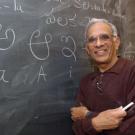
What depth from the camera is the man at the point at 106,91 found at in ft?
6.23

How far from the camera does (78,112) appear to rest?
2.12m

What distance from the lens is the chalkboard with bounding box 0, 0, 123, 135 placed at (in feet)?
6.32

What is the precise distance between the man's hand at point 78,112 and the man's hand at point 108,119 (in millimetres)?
137

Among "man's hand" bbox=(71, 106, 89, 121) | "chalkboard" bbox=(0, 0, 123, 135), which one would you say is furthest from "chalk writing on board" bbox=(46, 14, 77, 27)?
"man's hand" bbox=(71, 106, 89, 121)

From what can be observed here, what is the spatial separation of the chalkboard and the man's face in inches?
10.0

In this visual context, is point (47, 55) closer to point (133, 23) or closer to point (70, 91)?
point (70, 91)

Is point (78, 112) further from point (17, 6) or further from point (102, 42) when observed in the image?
point (17, 6)

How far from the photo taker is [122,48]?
274 cm

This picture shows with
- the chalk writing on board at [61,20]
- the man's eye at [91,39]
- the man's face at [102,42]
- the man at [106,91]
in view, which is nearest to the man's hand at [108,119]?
the man at [106,91]

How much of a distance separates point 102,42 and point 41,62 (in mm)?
369

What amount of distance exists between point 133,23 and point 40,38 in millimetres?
1024

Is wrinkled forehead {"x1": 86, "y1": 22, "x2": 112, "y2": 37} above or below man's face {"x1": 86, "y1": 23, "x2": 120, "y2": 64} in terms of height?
above

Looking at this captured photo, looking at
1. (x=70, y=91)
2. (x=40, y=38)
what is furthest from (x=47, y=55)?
(x=70, y=91)

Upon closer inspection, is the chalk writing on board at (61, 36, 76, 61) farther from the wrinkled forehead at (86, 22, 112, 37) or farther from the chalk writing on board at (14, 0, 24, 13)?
the chalk writing on board at (14, 0, 24, 13)
